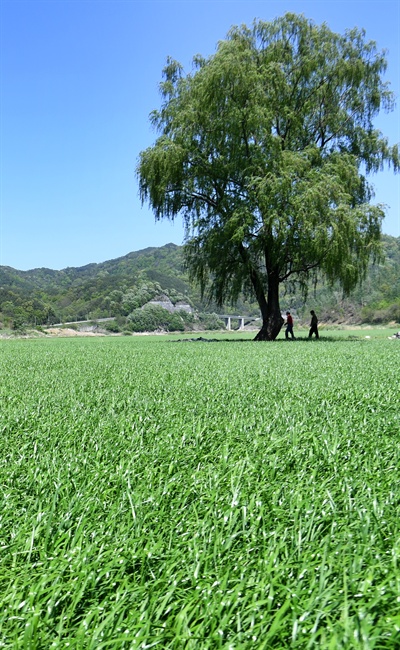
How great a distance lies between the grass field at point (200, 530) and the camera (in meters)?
A: 1.10

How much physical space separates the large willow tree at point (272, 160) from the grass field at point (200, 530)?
14805mm

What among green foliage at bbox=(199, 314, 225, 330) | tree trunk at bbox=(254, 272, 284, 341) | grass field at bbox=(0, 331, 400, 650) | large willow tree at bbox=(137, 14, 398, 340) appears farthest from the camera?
green foliage at bbox=(199, 314, 225, 330)

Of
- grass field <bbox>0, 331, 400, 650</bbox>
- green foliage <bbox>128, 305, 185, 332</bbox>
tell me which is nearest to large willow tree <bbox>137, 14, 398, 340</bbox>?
grass field <bbox>0, 331, 400, 650</bbox>

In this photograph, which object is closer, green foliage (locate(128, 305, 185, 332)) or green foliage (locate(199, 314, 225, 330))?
green foliage (locate(128, 305, 185, 332))

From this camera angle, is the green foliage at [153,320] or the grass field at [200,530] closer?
the grass field at [200,530]

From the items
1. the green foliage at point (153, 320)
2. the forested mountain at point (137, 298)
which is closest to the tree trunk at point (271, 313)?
the forested mountain at point (137, 298)

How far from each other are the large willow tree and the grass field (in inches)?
583

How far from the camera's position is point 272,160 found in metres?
18.0

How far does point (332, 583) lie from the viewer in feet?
4.00

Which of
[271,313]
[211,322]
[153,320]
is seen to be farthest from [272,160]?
[211,322]

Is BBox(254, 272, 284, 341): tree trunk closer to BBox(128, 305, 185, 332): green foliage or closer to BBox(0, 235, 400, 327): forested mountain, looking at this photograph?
BBox(0, 235, 400, 327): forested mountain

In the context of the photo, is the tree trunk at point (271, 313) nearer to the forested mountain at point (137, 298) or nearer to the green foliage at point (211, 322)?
the forested mountain at point (137, 298)

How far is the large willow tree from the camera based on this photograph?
56.7 feet

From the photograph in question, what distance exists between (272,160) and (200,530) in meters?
17.9
